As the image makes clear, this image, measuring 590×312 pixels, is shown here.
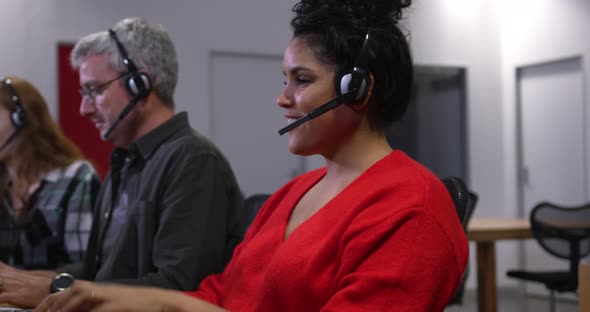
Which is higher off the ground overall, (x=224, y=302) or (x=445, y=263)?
(x=445, y=263)

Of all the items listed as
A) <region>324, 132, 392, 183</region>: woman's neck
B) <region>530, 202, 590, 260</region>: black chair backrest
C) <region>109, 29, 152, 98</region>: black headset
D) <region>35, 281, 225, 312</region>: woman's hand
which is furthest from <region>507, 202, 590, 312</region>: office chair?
<region>35, 281, 225, 312</region>: woman's hand

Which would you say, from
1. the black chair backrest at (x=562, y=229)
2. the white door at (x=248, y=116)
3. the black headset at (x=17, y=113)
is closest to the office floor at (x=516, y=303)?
the black chair backrest at (x=562, y=229)

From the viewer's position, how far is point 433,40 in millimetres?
6508

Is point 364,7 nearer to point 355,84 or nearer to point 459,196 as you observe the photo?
Answer: point 355,84

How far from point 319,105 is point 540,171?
5.56 m

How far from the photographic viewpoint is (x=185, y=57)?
548 cm

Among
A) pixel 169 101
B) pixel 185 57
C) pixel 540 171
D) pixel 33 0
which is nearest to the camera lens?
pixel 169 101

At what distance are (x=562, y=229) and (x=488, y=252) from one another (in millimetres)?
460

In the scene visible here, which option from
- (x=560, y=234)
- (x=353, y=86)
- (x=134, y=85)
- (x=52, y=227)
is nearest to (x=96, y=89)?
(x=134, y=85)

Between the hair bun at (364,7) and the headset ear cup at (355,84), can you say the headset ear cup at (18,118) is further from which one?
the headset ear cup at (355,84)

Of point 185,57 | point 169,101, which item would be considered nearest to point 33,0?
point 185,57

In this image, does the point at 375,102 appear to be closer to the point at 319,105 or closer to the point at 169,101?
the point at 319,105

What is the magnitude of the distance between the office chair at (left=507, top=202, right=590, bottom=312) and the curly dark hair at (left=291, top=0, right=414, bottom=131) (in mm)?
3160

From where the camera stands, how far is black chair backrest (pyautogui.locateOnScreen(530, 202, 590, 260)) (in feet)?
13.6
